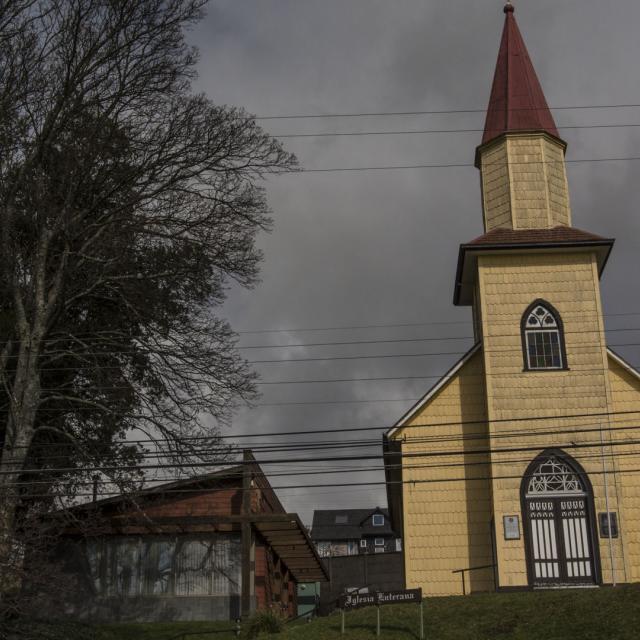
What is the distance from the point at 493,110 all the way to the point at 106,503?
53.2 ft

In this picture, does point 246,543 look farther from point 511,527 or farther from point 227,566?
point 511,527

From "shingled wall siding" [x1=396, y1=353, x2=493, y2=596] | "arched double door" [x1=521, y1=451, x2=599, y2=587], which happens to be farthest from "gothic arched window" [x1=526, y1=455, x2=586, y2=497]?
"shingled wall siding" [x1=396, y1=353, x2=493, y2=596]

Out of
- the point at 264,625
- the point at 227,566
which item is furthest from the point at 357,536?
the point at 264,625

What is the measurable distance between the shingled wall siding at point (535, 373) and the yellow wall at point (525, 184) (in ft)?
4.58

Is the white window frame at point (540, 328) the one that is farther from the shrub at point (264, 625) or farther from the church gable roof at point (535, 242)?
the shrub at point (264, 625)

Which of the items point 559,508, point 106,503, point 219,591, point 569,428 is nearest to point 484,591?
point 559,508

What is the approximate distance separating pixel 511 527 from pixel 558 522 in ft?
4.10

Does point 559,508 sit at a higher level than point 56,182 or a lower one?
lower

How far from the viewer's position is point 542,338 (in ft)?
87.1

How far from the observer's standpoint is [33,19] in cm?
2309

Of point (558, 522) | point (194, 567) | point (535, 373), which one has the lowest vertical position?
point (194, 567)

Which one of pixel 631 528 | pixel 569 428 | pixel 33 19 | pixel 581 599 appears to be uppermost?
pixel 33 19

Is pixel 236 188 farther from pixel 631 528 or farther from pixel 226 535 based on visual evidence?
pixel 631 528

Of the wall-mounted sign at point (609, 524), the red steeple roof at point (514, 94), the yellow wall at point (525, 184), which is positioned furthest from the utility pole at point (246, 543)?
the red steeple roof at point (514, 94)
